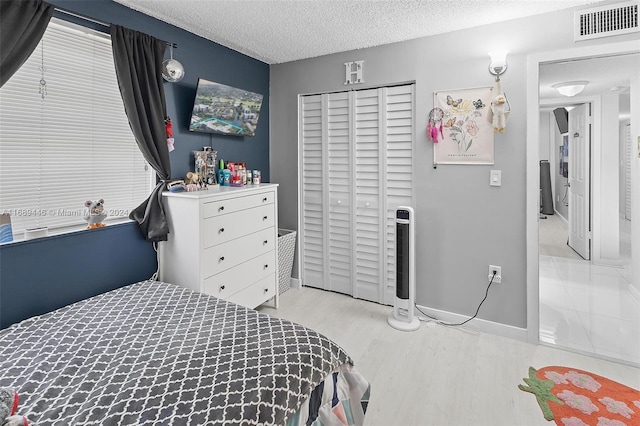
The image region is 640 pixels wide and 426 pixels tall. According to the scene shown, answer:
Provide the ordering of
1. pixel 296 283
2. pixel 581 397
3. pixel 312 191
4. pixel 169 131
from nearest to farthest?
1. pixel 581 397
2. pixel 169 131
3. pixel 312 191
4. pixel 296 283

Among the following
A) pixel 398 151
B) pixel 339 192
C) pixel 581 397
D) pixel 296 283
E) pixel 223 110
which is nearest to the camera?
pixel 581 397

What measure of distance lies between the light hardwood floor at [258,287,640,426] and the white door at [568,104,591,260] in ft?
3.01

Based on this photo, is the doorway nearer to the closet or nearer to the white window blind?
the closet

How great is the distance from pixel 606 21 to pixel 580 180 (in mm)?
1120

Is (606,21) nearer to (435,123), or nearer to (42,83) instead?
(435,123)

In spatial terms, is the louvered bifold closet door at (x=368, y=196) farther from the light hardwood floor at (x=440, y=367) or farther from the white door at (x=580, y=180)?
the white door at (x=580, y=180)

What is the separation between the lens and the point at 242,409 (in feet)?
4.14

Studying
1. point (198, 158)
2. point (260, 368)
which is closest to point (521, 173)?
point (260, 368)

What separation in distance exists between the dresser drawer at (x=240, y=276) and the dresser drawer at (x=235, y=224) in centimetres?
26

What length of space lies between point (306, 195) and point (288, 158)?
1.50 ft

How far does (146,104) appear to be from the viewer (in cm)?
257

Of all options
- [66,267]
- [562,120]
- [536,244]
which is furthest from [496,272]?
[66,267]

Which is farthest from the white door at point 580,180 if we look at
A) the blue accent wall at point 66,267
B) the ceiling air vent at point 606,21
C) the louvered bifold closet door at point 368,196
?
the blue accent wall at point 66,267

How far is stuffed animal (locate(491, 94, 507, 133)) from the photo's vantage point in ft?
9.04
